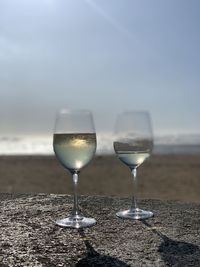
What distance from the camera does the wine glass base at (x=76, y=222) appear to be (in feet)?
4.55

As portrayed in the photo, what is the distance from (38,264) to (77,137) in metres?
0.52

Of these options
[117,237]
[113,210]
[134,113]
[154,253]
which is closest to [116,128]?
[134,113]

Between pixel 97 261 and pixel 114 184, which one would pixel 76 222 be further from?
pixel 114 184

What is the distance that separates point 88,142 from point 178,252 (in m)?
0.50

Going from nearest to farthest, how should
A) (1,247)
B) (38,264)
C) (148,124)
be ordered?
(38,264) < (1,247) < (148,124)

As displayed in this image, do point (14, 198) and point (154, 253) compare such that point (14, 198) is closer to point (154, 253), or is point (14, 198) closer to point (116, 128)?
point (116, 128)

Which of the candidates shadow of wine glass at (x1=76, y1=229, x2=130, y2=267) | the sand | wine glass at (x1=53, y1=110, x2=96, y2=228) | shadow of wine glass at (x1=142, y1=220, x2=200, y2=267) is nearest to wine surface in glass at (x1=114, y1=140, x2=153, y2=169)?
wine glass at (x1=53, y1=110, x2=96, y2=228)

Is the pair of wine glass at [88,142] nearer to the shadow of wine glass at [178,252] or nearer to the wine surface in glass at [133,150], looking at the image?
the wine surface in glass at [133,150]

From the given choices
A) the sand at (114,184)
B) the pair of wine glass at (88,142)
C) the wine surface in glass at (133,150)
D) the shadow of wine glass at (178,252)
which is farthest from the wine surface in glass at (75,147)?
the sand at (114,184)

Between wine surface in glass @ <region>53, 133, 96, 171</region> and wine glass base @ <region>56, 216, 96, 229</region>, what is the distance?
0.60 ft

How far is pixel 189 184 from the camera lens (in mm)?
15227

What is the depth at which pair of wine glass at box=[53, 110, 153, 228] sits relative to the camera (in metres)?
1.46

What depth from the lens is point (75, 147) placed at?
1.46m

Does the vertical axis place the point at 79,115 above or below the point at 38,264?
above
